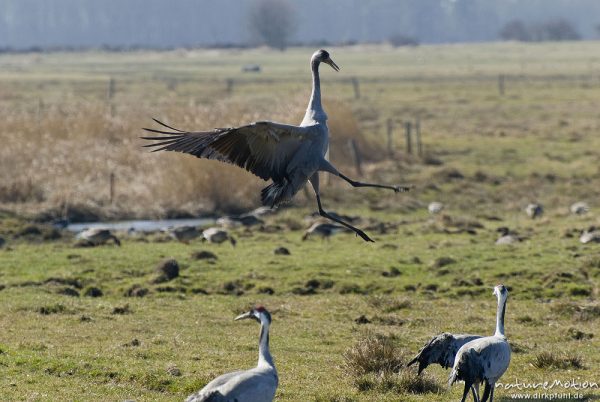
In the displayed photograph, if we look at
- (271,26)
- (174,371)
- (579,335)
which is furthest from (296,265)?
(271,26)

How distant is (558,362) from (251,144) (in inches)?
168

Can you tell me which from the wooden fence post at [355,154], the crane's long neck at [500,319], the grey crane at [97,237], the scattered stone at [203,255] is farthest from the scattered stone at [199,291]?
the wooden fence post at [355,154]

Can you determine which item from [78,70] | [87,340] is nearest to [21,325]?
[87,340]

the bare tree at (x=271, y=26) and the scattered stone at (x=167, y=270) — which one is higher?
the scattered stone at (x=167, y=270)

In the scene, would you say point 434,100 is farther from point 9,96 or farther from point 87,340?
point 87,340

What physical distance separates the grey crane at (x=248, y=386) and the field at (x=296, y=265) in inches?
77.7

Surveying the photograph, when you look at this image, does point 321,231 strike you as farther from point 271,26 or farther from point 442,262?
point 271,26

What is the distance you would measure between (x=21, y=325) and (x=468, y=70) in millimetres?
90395

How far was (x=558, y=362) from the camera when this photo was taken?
12.5 meters

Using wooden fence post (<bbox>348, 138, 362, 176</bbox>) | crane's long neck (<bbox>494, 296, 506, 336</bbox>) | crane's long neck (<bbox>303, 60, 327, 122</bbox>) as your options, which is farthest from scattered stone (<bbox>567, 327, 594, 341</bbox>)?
wooden fence post (<bbox>348, 138, 362, 176</bbox>)

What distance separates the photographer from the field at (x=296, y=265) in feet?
40.3

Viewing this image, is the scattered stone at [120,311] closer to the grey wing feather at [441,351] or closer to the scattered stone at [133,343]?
the scattered stone at [133,343]

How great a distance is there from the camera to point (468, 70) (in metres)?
102

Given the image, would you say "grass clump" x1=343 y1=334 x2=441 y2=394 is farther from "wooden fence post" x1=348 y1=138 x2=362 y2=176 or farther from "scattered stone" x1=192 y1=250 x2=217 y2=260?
"wooden fence post" x1=348 y1=138 x2=362 y2=176
